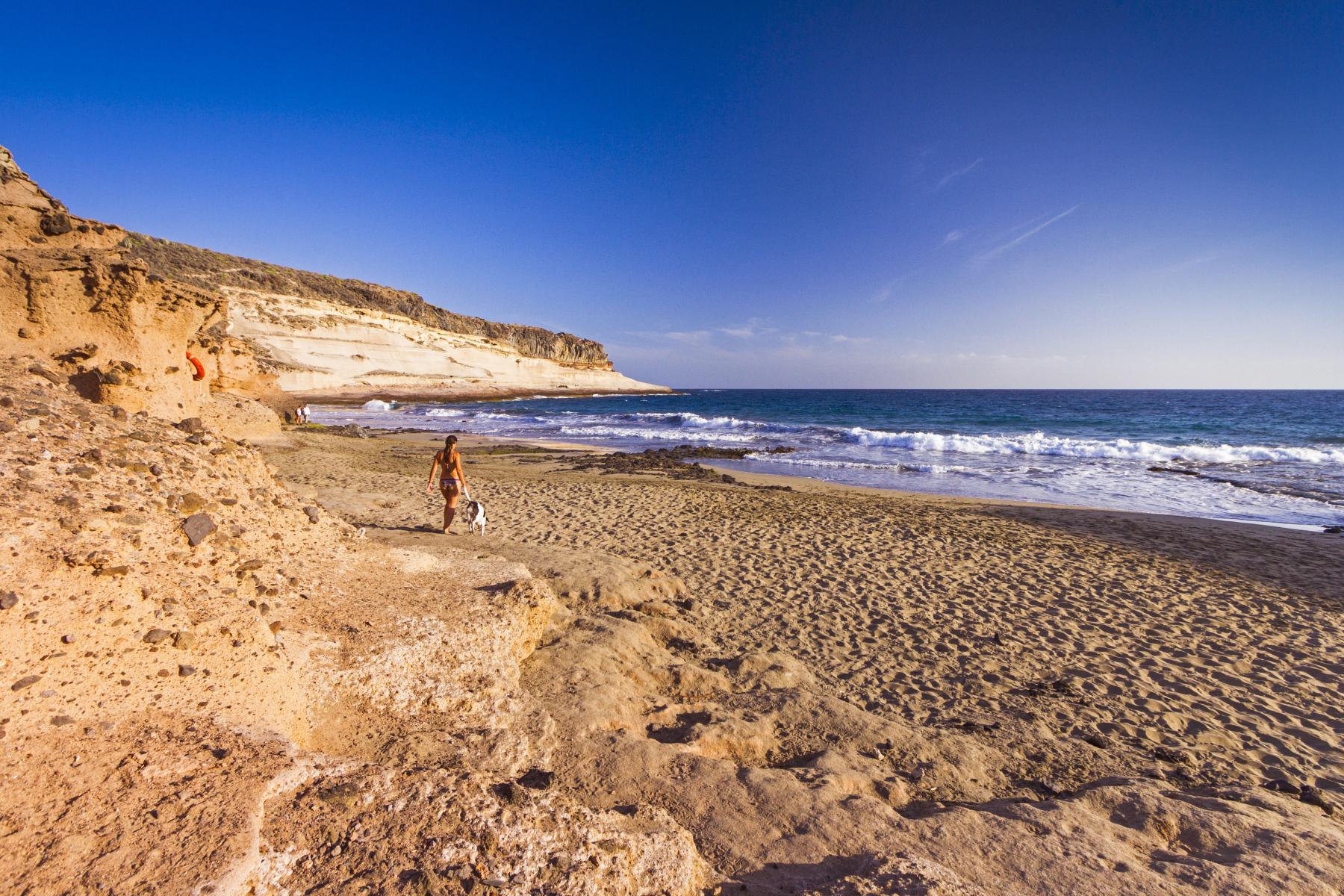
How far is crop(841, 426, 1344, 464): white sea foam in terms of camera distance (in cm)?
2275

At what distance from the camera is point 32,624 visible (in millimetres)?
2299

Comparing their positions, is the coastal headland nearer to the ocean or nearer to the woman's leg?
the woman's leg

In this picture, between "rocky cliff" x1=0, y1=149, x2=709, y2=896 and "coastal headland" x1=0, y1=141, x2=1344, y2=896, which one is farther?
"coastal headland" x1=0, y1=141, x2=1344, y2=896

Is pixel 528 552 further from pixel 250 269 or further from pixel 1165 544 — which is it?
pixel 250 269

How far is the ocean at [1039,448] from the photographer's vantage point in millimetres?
15391

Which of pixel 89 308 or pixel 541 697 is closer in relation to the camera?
pixel 541 697

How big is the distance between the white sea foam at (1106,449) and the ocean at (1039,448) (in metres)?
0.08

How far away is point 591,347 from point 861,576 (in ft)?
299

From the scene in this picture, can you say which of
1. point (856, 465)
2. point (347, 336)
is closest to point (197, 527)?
point (856, 465)

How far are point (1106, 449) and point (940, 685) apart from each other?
2544 cm

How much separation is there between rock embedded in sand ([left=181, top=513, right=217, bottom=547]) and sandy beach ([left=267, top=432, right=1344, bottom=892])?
7.04 feet

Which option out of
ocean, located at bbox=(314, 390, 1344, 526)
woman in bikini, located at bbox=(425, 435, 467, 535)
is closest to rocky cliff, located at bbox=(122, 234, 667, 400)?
ocean, located at bbox=(314, 390, 1344, 526)

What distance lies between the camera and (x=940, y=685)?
490 centimetres

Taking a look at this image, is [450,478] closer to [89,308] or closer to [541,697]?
[89,308]
